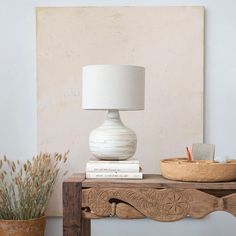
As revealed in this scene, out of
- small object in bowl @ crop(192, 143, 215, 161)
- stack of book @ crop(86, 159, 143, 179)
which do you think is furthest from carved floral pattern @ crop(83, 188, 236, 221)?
small object in bowl @ crop(192, 143, 215, 161)

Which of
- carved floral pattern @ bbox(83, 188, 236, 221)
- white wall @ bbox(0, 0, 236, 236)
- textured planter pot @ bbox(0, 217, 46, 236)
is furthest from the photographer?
white wall @ bbox(0, 0, 236, 236)

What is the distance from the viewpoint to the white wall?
2.54m

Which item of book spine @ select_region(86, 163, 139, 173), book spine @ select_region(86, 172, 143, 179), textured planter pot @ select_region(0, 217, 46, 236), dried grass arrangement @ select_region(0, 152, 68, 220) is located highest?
book spine @ select_region(86, 163, 139, 173)

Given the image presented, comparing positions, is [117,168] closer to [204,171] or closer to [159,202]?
[159,202]

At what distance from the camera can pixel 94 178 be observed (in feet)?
6.33

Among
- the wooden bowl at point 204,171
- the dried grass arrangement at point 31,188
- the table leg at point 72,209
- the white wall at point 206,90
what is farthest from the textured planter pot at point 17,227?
the wooden bowl at point 204,171

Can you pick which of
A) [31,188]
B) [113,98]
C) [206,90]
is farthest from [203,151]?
[31,188]

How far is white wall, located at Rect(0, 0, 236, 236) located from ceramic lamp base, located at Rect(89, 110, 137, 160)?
2.34 feet

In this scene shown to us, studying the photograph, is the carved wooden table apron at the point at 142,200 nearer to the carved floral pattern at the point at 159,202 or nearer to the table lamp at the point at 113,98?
the carved floral pattern at the point at 159,202

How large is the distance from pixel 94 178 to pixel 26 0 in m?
1.23

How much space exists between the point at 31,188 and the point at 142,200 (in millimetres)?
771

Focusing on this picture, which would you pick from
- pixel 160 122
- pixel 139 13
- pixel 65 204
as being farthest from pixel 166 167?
pixel 139 13

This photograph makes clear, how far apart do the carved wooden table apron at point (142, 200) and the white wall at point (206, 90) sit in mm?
743

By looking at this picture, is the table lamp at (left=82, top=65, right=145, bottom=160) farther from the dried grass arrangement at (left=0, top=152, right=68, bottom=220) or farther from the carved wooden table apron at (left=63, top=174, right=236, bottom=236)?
the dried grass arrangement at (left=0, top=152, right=68, bottom=220)
